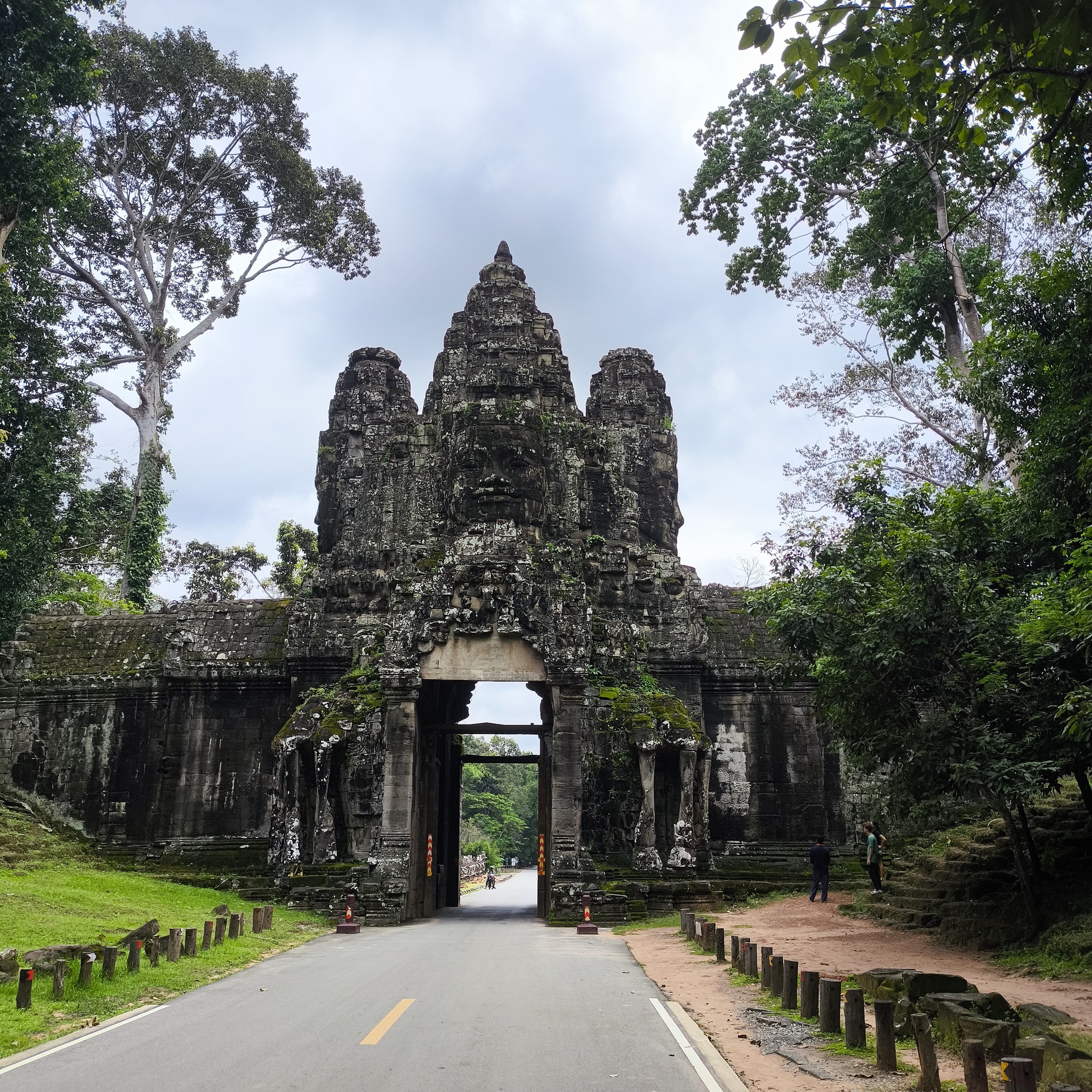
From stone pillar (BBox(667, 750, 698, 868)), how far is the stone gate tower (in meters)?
0.06

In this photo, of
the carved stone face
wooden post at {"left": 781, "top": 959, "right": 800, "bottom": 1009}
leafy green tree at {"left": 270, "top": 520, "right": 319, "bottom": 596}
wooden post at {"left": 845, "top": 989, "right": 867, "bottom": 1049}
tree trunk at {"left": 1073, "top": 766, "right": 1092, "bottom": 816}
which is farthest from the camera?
leafy green tree at {"left": 270, "top": 520, "right": 319, "bottom": 596}

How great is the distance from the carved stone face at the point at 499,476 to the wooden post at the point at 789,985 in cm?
1381

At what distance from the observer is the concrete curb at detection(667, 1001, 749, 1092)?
6.21 metres

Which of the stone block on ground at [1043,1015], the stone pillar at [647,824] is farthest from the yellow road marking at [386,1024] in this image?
the stone pillar at [647,824]

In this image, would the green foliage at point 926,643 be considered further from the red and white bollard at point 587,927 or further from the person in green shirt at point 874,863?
the red and white bollard at point 587,927

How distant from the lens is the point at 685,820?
1827cm

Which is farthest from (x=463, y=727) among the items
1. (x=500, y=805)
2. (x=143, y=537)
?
(x=500, y=805)

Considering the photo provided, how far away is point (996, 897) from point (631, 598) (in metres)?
11.0

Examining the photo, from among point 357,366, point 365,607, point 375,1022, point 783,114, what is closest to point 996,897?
point 375,1022

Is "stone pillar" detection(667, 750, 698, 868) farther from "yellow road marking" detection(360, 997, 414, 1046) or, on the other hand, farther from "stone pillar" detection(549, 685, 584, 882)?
"yellow road marking" detection(360, 997, 414, 1046)

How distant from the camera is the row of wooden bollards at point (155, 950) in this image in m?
8.41

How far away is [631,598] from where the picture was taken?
23250mm

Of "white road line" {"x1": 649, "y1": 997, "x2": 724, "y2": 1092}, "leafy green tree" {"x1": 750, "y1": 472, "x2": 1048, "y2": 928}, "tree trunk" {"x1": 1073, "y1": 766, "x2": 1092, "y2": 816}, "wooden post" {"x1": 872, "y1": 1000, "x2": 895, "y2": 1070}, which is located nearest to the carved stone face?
"leafy green tree" {"x1": 750, "y1": 472, "x2": 1048, "y2": 928}

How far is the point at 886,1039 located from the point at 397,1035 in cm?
351
